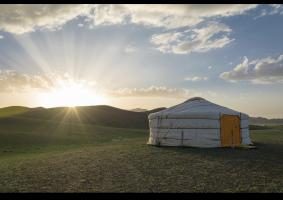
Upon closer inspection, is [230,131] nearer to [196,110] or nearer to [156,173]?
[196,110]

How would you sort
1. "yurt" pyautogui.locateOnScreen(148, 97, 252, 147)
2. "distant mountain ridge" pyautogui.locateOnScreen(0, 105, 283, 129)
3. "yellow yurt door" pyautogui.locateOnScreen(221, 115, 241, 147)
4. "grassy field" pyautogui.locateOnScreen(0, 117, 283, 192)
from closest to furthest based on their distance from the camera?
"grassy field" pyautogui.locateOnScreen(0, 117, 283, 192) → "yurt" pyautogui.locateOnScreen(148, 97, 252, 147) → "yellow yurt door" pyautogui.locateOnScreen(221, 115, 241, 147) → "distant mountain ridge" pyautogui.locateOnScreen(0, 105, 283, 129)

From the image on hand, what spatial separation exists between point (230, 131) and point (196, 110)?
1.99 meters

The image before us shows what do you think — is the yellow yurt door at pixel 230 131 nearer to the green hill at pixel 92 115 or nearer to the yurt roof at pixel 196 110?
the yurt roof at pixel 196 110

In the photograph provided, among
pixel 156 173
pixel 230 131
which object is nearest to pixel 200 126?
pixel 230 131

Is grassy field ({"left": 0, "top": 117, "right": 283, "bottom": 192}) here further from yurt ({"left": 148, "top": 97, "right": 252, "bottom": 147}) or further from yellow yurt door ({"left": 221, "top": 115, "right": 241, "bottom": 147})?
yellow yurt door ({"left": 221, "top": 115, "right": 241, "bottom": 147})

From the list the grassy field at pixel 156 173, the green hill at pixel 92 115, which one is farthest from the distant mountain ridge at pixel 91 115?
the grassy field at pixel 156 173

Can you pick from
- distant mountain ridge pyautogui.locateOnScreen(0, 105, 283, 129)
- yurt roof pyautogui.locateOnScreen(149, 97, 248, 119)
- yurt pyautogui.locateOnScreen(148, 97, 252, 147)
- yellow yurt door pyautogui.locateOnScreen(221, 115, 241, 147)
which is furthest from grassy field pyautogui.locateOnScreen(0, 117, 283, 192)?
distant mountain ridge pyautogui.locateOnScreen(0, 105, 283, 129)

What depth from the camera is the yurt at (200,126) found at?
19.5m

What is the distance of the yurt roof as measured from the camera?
19.7 metres
